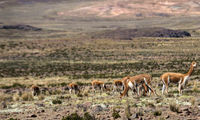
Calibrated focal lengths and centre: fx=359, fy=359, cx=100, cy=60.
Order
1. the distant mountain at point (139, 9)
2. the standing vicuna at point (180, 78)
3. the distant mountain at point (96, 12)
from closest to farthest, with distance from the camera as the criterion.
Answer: the standing vicuna at point (180, 78) < the distant mountain at point (96, 12) < the distant mountain at point (139, 9)

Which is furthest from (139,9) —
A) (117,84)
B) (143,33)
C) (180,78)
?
(180,78)

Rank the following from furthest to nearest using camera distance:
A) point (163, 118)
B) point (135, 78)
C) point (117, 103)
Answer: point (135, 78)
point (117, 103)
point (163, 118)

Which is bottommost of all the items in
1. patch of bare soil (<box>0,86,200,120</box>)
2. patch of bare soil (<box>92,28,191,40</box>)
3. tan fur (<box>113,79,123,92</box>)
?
patch of bare soil (<box>92,28,191,40</box>)

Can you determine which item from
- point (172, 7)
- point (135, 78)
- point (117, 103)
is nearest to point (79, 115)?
point (117, 103)

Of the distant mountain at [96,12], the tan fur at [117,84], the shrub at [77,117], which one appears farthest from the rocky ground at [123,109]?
the distant mountain at [96,12]

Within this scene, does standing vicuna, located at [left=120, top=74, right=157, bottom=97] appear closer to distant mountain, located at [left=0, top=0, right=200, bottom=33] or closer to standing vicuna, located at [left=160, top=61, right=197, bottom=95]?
standing vicuna, located at [left=160, top=61, right=197, bottom=95]

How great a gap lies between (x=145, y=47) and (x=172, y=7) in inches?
4347

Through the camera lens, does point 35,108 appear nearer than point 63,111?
No

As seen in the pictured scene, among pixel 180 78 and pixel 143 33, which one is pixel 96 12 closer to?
pixel 143 33

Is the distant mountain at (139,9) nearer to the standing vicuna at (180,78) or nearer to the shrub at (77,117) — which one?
the standing vicuna at (180,78)

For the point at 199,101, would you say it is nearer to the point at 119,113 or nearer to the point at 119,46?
the point at 119,113


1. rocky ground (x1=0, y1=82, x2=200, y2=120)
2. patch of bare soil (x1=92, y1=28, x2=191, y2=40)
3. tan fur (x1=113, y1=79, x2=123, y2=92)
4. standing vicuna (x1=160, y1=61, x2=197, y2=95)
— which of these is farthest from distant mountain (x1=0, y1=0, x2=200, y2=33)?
rocky ground (x1=0, y1=82, x2=200, y2=120)

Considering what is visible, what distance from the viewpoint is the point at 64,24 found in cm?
13700

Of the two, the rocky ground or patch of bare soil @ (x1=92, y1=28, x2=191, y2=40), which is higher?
the rocky ground
